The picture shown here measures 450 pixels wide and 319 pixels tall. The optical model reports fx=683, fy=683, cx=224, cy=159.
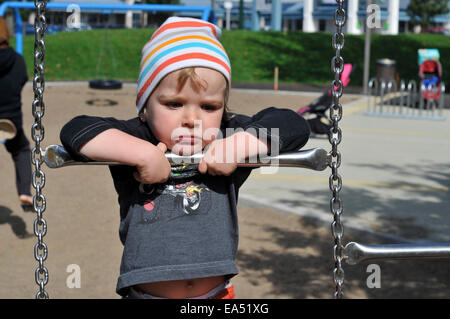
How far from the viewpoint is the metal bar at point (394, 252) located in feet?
6.64

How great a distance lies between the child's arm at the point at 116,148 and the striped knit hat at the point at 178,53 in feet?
0.63

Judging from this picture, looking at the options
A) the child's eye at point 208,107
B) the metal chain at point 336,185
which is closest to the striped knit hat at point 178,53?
the child's eye at point 208,107

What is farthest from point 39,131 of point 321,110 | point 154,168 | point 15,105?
point 321,110

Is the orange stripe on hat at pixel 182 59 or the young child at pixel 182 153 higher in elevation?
the orange stripe on hat at pixel 182 59

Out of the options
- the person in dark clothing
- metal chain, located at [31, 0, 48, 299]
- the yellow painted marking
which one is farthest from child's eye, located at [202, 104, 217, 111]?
the yellow painted marking

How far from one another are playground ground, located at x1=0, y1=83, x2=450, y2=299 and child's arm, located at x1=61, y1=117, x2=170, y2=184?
9.03ft

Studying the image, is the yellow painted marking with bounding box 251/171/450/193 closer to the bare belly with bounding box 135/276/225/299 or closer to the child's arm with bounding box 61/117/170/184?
the bare belly with bounding box 135/276/225/299

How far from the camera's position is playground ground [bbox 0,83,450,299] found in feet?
15.7

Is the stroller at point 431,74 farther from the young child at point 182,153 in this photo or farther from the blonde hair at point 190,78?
the blonde hair at point 190,78

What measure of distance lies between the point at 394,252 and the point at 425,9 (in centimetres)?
5503

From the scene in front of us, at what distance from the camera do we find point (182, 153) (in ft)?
6.80

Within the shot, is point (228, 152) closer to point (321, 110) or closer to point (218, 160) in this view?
point (218, 160)

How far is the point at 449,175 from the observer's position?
845cm
